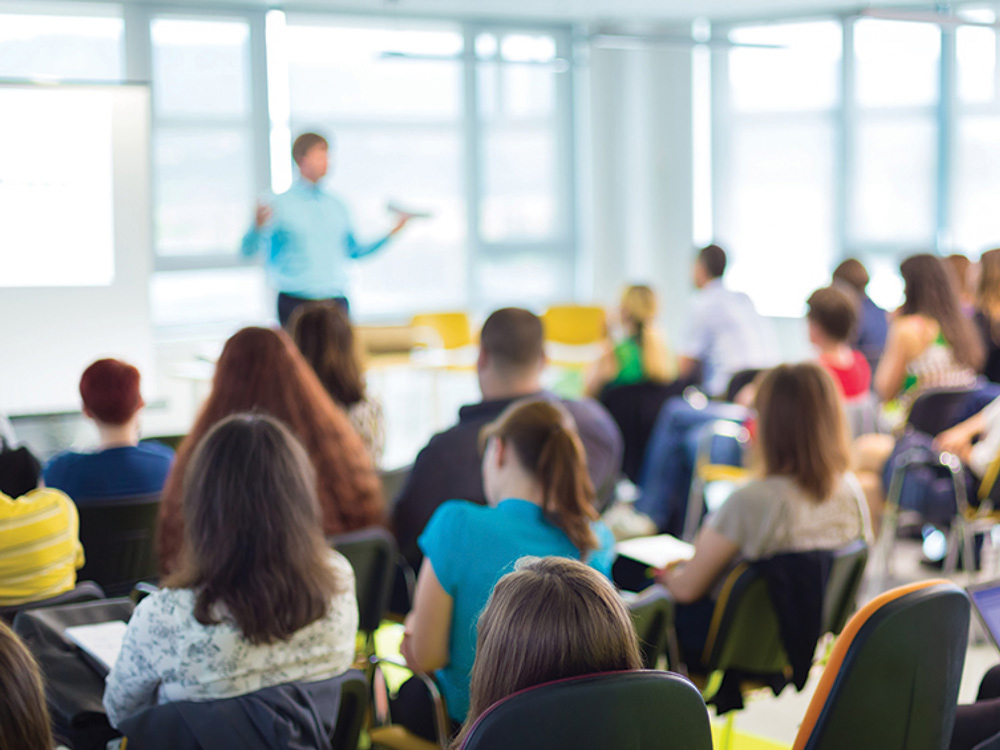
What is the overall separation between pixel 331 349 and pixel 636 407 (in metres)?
2.22

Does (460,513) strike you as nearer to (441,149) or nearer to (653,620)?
(653,620)

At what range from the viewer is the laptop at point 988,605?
2197mm

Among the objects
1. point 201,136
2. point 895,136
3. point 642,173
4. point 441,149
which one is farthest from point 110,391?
point 642,173

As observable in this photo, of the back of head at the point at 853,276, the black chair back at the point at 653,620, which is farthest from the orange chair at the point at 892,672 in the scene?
the back of head at the point at 853,276

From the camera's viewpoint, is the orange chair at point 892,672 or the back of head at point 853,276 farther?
the back of head at point 853,276

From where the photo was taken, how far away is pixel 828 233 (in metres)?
9.29

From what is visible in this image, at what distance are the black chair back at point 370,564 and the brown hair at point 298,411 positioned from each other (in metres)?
0.21

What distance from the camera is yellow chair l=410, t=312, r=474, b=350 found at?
28.1 feet

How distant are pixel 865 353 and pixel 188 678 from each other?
15.9 ft

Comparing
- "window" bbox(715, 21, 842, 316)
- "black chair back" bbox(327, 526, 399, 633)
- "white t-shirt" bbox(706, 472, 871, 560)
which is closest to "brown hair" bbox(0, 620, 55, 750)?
"black chair back" bbox(327, 526, 399, 633)

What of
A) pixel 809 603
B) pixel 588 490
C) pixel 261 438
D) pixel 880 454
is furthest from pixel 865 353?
pixel 261 438

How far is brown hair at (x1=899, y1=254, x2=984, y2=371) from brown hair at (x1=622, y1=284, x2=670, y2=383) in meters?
1.12

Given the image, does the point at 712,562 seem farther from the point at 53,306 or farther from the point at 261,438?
the point at 53,306

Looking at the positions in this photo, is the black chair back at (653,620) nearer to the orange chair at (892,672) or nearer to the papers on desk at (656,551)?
the orange chair at (892,672)
